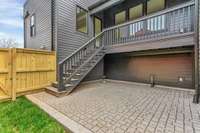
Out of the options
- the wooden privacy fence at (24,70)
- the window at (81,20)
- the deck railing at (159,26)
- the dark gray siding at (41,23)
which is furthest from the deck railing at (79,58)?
the dark gray siding at (41,23)

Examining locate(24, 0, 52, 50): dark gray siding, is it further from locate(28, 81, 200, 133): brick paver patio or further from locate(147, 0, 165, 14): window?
locate(147, 0, 165, 14): window

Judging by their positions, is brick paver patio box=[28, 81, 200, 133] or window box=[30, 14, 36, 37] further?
window box=[30, 14, 36, 37]

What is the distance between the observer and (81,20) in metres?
9.13

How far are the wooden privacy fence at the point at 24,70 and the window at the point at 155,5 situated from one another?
244 inches

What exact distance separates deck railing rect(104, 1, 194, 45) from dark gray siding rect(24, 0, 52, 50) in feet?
12.3

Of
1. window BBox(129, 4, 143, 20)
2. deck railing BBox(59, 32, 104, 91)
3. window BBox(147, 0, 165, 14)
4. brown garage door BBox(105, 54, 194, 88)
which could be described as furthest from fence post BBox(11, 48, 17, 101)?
A: window BBox(147, 0, 165, 14)

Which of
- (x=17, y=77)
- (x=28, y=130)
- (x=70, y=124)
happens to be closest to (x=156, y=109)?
(x=70, y=124)

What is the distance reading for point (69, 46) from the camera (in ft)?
26.6

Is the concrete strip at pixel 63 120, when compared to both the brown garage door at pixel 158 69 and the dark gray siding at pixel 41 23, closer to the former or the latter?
the dark gray siding at pixel 41 23

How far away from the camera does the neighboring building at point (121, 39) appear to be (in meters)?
6.20

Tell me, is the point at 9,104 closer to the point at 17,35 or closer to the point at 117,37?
the point at 117,37

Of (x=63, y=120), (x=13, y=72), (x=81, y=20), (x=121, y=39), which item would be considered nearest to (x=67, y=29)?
(x=81, y=20)

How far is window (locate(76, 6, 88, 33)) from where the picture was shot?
8.75 m

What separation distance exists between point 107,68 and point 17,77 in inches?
241
